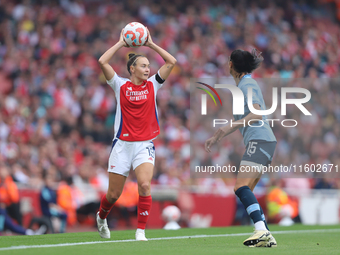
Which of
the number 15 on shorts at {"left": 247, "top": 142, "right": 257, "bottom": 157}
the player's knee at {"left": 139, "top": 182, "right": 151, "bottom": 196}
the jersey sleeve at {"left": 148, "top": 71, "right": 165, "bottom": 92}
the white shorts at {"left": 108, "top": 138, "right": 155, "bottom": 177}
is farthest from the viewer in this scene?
the jersey sleeve at {"left": 148, "top": 71, "right": 165, "bottom": 92}

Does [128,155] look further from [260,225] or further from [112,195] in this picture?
[260,225]

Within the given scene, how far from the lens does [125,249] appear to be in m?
5.88

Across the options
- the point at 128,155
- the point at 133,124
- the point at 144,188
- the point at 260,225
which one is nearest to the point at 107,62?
the point at 133,124

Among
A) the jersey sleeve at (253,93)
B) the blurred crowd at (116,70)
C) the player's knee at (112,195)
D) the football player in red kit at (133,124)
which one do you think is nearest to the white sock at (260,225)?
the jersey sleeve at (253,93)

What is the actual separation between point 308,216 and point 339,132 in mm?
4205

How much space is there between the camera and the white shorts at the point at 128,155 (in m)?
6.98

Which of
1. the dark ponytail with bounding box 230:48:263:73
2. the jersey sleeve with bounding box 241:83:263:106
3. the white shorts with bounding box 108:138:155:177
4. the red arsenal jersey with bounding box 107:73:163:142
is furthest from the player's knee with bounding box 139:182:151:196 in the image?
the dark ponytail with bounding box 230:48:263:73

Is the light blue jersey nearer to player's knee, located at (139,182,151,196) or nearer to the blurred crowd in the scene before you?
player's knee, located at (139,182,151,196)

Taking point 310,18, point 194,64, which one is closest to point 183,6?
point 194,64

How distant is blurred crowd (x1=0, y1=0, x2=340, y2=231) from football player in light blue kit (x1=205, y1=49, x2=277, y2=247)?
7.01 m

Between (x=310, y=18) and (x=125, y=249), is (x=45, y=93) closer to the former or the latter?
(x=125, y=249)

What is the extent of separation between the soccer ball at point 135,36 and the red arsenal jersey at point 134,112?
0.51 m

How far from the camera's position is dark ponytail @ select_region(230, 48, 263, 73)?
21.8 feet

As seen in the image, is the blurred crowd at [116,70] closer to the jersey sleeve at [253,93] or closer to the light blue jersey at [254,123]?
the light blue jersey at [254,123]
